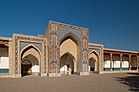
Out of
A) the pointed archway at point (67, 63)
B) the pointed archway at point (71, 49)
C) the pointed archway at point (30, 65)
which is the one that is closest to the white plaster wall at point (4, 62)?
the pointed archway at point (30, 65)

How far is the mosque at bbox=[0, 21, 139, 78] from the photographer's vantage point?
51.8 feet

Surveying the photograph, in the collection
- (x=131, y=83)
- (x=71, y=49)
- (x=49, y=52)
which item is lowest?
(x=131, y=83)

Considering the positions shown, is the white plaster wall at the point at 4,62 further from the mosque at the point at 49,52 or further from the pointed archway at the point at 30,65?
the pointed archway at the point at 30,65

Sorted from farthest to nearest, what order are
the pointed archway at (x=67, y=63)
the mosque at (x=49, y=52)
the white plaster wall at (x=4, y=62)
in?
the pointed archway at (x=67, y=63) < the white plaster wall at (x=4, y=62) < the mosque at (x=49, y=52)

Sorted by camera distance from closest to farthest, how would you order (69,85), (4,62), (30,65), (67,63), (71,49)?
(69,85), (4,62), (30,65), (71,49), (67,63)

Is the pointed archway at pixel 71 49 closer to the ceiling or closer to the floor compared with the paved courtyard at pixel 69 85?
closer to the ceiling

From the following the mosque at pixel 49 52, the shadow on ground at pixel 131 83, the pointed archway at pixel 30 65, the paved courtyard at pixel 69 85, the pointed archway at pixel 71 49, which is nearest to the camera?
the paved courtyard at pixel 69 85

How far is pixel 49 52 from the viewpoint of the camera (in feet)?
57.5

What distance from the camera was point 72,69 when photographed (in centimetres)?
2244

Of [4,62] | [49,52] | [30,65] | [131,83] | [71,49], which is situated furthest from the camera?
[71,49]

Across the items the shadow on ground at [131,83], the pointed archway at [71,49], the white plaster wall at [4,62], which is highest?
the pointed archway at [71,49]

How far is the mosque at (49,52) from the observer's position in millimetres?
15773

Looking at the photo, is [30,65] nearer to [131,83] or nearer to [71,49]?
[71,49]

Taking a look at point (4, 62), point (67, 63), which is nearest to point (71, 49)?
point (67, 63)
